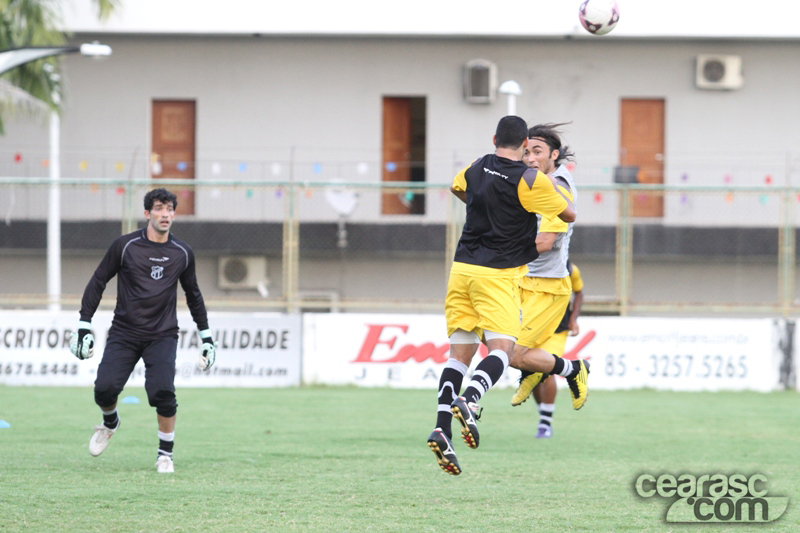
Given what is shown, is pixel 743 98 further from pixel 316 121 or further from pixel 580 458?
pixel 580 458

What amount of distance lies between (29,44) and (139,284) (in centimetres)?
1333

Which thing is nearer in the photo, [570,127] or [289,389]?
[289,389]

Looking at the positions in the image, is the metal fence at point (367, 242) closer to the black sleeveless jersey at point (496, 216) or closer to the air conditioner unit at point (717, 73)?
the air conditioner unit at point (717, 73)

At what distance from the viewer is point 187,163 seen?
23.4 m

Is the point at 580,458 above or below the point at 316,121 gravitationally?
below

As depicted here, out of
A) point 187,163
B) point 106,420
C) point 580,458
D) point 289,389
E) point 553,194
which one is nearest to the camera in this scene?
point 553,194

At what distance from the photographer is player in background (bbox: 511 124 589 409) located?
27.5ft

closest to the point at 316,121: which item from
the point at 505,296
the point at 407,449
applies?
the point at 407,449

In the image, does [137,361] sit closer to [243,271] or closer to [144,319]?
[144,319]

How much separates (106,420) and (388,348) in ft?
27.5

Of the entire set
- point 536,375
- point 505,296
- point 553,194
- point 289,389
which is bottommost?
point 289,389

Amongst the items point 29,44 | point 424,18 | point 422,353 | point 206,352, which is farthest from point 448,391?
point 424,18

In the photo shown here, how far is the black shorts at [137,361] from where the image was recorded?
27.2 feet

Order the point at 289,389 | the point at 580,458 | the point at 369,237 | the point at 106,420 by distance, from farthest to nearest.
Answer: the point at 369,237 → the point at 289,389 → the point at 580,458 → the point at 106,420
